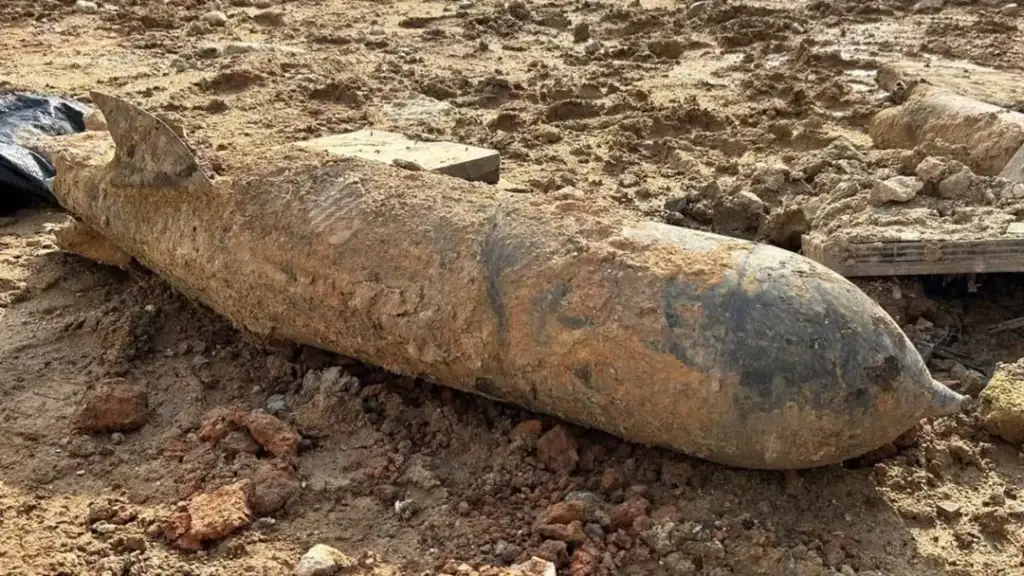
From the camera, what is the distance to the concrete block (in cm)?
489

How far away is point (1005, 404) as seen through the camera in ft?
11.0

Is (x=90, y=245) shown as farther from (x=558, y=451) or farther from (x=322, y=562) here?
(x=558, y=451)

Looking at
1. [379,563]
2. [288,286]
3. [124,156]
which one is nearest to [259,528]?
[379,563]

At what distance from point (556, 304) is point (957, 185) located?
2.31 meters

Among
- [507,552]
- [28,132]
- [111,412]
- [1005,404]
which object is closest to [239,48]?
[28,132]

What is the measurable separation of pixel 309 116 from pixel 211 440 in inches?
145

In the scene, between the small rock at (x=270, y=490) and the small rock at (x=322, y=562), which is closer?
the small rock at (x=322, y=562)

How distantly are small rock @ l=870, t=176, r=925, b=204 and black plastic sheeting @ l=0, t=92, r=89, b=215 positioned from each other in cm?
426

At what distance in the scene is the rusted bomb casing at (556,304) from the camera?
2.86 metres

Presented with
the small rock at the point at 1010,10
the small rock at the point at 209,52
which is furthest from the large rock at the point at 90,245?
the small rock at the point at 1010,10

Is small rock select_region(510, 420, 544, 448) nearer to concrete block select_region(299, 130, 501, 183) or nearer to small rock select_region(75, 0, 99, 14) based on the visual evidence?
concrete block select_region(299, 130, 501, 183)

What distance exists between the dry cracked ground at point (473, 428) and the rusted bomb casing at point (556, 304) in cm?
18

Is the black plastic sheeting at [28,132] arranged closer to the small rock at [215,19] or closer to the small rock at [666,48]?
the small rock at [215,19]

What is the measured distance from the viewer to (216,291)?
3832 mm
